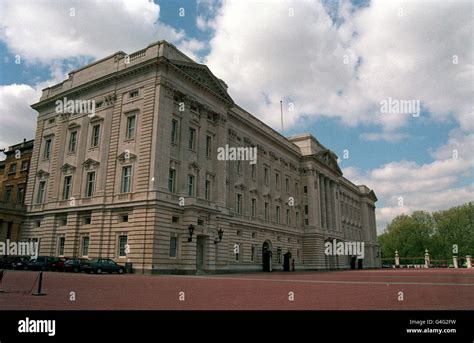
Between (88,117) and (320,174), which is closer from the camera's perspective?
(88,117)

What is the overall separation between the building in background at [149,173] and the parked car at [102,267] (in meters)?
1.52

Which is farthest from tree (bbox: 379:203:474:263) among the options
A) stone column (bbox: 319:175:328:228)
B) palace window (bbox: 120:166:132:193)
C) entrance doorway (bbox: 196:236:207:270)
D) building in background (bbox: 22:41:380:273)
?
palace window (bbox: 120:166:132:193)

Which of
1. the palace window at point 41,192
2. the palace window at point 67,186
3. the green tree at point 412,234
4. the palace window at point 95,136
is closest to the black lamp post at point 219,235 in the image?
the palace window at point 95,136

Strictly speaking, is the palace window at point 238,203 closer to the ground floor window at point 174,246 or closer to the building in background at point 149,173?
the building in background at point 149,173

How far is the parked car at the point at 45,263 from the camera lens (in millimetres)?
31186

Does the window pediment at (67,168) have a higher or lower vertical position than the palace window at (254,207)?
higher

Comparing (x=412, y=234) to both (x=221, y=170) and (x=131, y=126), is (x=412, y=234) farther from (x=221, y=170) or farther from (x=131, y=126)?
(x=131, y=126)

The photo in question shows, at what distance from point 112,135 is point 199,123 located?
9.30 metres

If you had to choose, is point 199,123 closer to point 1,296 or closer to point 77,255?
point 77,255

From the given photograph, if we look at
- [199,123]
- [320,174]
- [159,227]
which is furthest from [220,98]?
[320,174]

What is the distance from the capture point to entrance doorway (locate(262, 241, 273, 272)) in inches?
2057

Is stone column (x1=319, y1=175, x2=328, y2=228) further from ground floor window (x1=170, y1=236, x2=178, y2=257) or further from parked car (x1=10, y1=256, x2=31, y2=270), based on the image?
parked car (x1=10, y1=256, x2=31, y2=270)

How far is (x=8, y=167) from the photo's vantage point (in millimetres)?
59000
